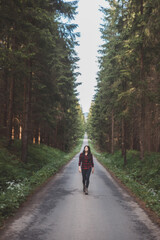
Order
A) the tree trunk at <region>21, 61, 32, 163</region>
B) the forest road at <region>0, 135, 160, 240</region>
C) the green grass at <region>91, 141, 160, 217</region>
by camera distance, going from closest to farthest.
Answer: the forest road at <region>0, 135, 160, 240</region> → the green grass at <region>91, 141, 160, 217</region> → the tree trunk at <region>21, 61, 32, 163</region>

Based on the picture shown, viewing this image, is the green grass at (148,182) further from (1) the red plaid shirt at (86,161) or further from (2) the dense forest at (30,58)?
(2) the dense forest at (30,58)

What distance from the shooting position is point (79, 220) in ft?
18.7

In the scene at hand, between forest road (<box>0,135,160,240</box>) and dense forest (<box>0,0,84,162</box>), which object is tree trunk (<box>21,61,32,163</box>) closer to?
dense forest (<box>0,0,84,162</box>)

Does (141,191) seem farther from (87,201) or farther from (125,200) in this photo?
(87,201)

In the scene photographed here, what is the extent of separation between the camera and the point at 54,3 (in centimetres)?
1616

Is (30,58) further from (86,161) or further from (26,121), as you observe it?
(86,161)

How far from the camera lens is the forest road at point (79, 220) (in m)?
4.73

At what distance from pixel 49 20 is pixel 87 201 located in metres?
10.8

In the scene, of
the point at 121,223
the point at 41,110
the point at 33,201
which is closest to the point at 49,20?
the point at 41,110

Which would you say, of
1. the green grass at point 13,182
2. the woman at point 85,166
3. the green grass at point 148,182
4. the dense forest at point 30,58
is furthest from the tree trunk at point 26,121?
the green grass at point 148,182

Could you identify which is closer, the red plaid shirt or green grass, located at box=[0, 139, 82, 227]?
green grass, located at box=[0, 139, 82, 227]

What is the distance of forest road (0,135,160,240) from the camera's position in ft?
15.5

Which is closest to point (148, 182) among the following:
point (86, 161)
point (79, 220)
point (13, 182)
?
point (86, 161)

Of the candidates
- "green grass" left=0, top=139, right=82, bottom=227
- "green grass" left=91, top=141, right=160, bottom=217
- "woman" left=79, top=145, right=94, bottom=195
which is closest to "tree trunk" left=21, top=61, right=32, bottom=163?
"green grass" left=0, top=139, right=82, bottom=227
